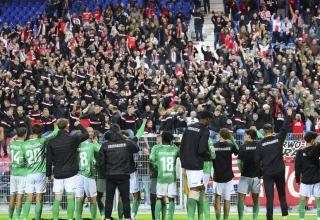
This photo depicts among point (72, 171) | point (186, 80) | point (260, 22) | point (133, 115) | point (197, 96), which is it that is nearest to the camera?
point (72, 171)

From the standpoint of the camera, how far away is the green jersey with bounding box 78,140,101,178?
67.8ft

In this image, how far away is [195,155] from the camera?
18641 millimetres

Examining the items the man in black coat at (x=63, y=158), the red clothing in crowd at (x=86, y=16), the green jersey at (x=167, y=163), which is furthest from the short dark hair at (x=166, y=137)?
the red clothing in crowd at (x=86, y=16)

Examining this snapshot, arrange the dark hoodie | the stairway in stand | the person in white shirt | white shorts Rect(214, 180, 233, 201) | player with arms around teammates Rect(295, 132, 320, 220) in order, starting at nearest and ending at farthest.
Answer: the dark hoodie < player with arms around teammates Rect(295, 132, 320, 220) < white shorts Rect(214, 180, 233, 201) < the person in white shirt < the stairway in stand

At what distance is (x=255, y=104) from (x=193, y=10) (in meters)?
→ 11.1

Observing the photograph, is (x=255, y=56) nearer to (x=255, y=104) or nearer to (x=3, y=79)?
(x=255, y=104)

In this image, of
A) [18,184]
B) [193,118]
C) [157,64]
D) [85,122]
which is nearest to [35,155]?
[18,184]

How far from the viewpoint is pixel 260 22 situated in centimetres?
3712

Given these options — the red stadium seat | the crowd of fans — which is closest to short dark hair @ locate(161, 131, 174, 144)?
the crowd of fans

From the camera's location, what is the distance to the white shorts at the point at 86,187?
67.0 ft

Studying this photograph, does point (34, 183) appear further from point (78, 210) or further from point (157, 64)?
point (157, 64)

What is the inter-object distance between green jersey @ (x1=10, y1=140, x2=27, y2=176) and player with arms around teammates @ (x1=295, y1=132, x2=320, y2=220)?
19.5ft

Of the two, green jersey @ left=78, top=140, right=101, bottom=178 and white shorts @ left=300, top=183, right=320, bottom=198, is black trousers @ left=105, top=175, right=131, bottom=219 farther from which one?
white shorts @ left=300, top=183, right=320, bottom=198

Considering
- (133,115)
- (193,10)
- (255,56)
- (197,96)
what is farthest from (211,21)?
(133,115)
